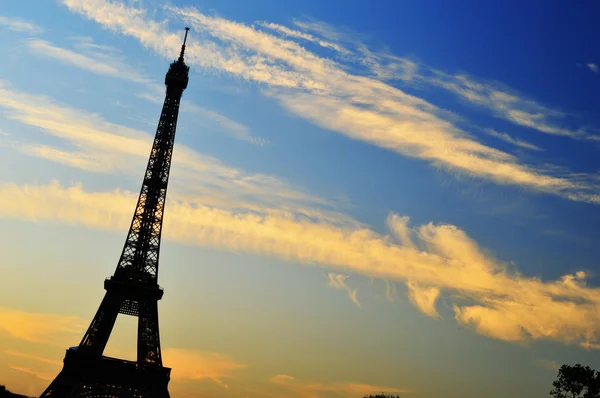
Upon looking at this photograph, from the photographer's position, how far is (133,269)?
11619 centimetres

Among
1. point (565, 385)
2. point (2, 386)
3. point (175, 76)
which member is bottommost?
point (2, 386)

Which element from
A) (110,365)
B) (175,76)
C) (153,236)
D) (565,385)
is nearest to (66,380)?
(110,365)

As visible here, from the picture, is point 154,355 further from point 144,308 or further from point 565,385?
point 565,385

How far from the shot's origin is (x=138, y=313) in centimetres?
11469

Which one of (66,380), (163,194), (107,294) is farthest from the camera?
(163,194)

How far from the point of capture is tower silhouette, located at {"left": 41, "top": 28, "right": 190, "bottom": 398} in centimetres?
10819

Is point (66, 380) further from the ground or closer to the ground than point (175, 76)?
closer to the ground

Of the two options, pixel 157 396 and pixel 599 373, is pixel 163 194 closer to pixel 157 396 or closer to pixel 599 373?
pixel 157 396

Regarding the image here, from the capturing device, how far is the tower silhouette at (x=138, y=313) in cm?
10819

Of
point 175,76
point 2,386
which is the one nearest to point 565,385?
point 175,76

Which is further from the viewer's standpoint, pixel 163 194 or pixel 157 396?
pixel 163 194

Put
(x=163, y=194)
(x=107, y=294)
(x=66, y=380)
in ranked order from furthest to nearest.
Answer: (x=163, y=194)
(x=107, y=294)
(x=66, y=380)

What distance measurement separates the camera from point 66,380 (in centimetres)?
10725

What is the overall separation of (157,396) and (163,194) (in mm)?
34495
